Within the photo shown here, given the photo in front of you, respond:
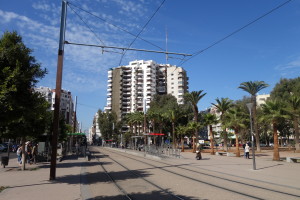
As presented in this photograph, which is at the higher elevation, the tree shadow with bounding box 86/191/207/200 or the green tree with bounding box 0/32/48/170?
the green tree with bounding box 0/32/48/170

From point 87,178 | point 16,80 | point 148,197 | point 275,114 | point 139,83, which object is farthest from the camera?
point 139,83

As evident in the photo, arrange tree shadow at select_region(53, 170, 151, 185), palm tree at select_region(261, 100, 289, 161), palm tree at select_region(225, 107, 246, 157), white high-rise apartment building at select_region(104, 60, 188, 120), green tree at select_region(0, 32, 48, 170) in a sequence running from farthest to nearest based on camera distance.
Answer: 1. white high-rise apartment building at select_region(104, 60, 188, 120)
2. palm tree at select_region(225, 107, 246, 157)
3. palm tree at select_region(261, 100, 289, 161)
4. tree shadow at select_region(53, 170, 151, 185)
5. green tree at select_region(0, 32, 48, 170)

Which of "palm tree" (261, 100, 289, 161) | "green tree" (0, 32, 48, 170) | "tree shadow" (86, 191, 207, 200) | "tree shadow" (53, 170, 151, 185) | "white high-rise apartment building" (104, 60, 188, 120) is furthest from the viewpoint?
"white high-rise apartment building" (104, 60, 188, 120)

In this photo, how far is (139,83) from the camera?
12362 cm

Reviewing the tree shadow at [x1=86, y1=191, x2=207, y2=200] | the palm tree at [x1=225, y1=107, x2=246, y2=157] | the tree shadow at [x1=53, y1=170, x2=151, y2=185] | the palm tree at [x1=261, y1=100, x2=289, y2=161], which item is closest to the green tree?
the tree shadow at [x1=53, y1=170, x2=151, y2=185]

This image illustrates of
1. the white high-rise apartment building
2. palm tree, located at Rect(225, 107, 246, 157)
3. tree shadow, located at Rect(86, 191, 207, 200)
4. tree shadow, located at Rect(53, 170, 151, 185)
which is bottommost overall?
tree shadow, located at Rect(53, 170, 151, 185)

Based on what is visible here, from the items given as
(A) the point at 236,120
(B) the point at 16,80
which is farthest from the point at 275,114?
(B) the point at 16,80

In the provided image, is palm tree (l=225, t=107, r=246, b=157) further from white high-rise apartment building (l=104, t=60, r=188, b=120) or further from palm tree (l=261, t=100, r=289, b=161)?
white high-rise apartment building (l=104, t=60, r=188, b=120)

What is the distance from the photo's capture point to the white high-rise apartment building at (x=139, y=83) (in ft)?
401

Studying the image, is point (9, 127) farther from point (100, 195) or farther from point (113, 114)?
point (113, 114)

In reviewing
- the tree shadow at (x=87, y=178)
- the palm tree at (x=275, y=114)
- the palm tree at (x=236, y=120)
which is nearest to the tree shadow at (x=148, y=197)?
the tree shadow at (x=87, y=178)

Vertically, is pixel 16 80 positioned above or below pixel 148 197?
above

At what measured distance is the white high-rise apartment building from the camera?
122m

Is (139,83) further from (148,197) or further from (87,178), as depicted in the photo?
(148,197)
